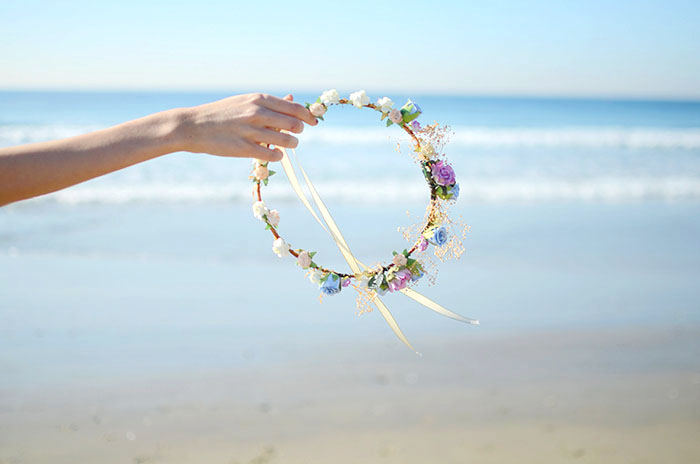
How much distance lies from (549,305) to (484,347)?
A: 1170mm

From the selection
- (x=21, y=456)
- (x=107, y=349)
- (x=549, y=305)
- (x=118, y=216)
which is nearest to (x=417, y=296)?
(x=21, y=456)

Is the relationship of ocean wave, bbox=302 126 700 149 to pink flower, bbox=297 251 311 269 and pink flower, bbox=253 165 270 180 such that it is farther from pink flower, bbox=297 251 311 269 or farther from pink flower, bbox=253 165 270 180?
pink flower, bbox=253 165 270 180

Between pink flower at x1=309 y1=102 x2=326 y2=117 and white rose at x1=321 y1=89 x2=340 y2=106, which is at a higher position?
white rose at x1=321 y1=89 x2=340 y2=106

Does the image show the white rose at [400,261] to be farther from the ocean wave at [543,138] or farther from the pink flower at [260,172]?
the ocean wave at [543,138]

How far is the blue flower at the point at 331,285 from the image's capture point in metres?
2.47

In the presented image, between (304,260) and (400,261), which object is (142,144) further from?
(400,261)

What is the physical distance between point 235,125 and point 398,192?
10723 mm

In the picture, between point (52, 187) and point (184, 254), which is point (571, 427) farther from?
point (184, 254)

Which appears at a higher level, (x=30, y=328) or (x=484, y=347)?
(x=30, y=328)

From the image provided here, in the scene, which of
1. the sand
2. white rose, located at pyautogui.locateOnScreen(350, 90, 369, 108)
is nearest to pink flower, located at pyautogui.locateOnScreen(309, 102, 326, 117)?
white rose, located at pyautogui.locateOnScreen(350, 90, 369, 108)

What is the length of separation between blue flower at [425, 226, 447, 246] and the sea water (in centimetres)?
39

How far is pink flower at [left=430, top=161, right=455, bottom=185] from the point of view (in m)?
2.58

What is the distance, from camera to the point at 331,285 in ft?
8.13

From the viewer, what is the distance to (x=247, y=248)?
762 centimetres
